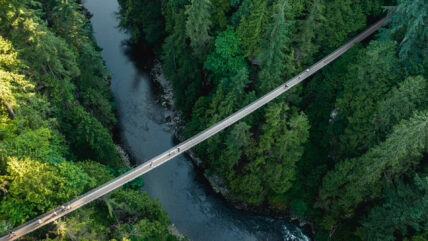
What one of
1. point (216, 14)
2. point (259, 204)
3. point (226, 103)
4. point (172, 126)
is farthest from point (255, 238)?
point (216, 14)

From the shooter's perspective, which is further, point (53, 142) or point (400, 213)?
point (53, 142)

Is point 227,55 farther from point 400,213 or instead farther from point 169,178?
point 400,213

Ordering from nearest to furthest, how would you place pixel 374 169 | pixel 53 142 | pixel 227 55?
pixel 53 142 → pixel 374 169 → pixel 227 55

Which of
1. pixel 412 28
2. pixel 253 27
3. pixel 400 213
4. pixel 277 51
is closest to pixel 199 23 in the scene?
pixel 253 27

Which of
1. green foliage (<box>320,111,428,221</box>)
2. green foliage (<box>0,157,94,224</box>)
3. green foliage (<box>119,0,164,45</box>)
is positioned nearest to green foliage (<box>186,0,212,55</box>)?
green foliage (<box>119,0,164,45</box>)

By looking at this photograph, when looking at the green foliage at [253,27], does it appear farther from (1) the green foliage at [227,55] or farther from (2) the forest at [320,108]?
(1) the green foliage at [227,55]

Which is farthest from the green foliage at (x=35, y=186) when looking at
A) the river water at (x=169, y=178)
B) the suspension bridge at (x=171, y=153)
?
the river water at (x=169, y=178)

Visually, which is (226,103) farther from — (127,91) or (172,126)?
(127,91)

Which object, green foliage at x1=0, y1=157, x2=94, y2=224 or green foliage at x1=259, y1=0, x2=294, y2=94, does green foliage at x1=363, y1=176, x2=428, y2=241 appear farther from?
green foliage at x1=0, y1=157, x2=94, y2=224
